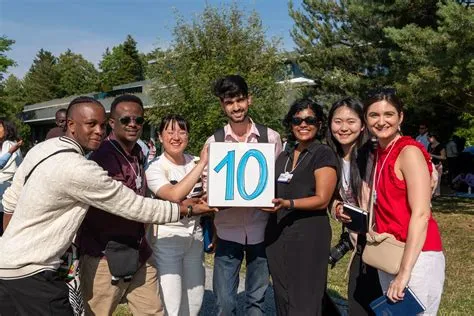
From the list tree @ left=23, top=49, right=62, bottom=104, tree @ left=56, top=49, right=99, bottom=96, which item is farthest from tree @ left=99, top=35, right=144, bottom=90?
tree @ left=23, top=49, right=62, bottom=104

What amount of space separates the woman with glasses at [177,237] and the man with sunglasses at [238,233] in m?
0.20

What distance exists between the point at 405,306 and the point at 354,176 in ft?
3.76

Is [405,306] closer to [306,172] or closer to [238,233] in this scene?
[306,172]

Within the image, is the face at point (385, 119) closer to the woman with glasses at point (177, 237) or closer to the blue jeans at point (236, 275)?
the woman with glasses at point (177, 237)

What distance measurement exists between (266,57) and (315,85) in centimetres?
252

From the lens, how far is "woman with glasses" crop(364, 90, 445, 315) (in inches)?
114

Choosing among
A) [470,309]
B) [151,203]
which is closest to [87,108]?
[151,203]

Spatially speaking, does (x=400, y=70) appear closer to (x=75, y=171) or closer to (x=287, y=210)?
(x=287, y=210)

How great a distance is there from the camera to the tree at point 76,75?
3169 inches

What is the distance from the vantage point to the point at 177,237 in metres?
4.14

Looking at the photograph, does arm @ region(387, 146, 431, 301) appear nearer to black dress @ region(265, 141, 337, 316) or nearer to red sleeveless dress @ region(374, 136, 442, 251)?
red sleeveless dress @ region(374, 136, 442, 251)

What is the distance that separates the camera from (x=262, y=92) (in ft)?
66.5

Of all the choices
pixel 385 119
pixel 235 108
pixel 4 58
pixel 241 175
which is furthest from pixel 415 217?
pixel 4 58

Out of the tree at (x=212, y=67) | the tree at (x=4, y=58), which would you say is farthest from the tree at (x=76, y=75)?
the tree at (x=212, y=67)
